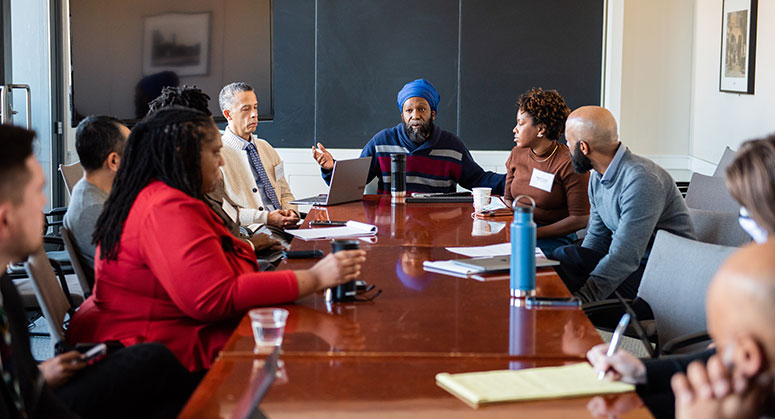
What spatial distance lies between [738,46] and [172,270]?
4573mm

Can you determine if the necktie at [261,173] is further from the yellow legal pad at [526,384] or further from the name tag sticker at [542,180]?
the yellow legal pad at [526,384]

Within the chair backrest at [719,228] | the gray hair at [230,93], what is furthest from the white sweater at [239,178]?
the chair backrest at [719,228]

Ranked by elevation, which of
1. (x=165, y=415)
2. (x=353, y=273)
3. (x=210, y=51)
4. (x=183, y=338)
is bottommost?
(x=165, y=415)

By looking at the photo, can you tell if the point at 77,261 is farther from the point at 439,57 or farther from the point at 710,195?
the point at 439,57

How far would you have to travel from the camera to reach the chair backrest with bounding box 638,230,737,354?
2.74 metres

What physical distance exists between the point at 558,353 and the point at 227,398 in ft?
2.47

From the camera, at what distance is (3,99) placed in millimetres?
5379

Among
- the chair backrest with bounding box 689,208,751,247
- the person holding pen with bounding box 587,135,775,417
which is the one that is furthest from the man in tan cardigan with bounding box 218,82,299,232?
the person holding pen with bounding box 587,135,775,417

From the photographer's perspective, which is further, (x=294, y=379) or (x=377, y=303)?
(x=377, y=303)

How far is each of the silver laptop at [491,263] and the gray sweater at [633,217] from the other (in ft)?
2.20

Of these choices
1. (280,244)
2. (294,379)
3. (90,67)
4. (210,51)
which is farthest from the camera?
(210,51)

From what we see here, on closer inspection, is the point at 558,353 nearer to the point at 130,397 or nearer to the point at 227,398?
the point at 227,398

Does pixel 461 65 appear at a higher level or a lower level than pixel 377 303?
higher

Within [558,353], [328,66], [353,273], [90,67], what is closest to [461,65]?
[328,66]
